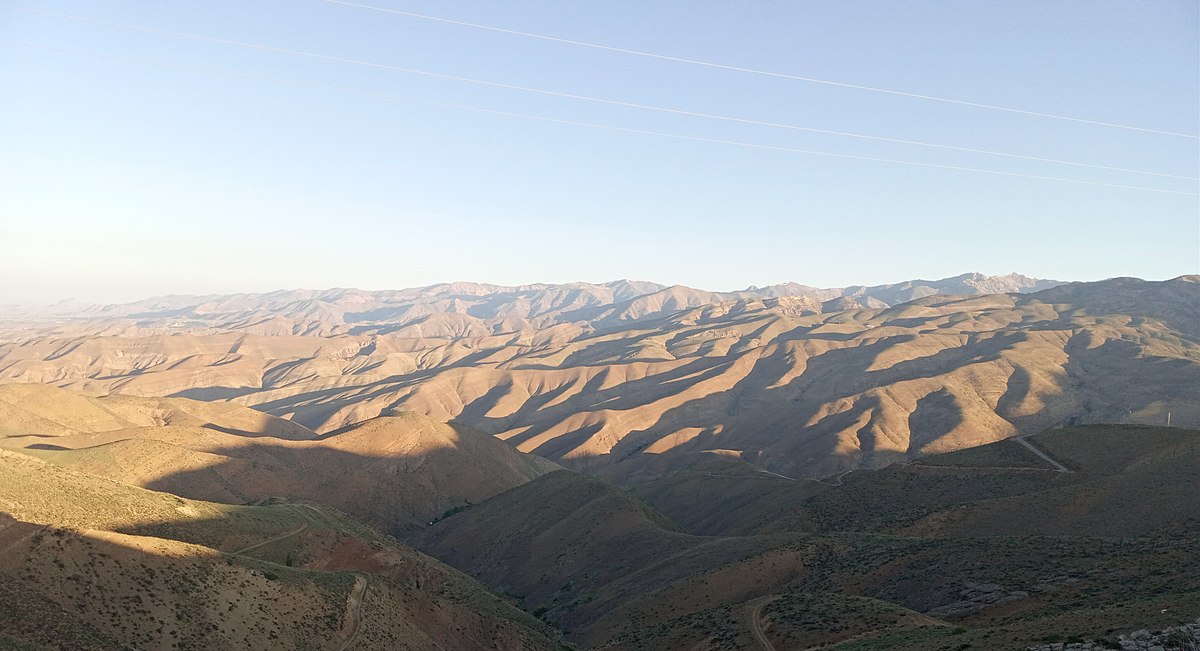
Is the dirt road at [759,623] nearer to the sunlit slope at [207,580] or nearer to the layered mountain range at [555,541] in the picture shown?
the layered mountain range at [555,541]

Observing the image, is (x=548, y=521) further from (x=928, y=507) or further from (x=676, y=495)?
(x=928, y=507)

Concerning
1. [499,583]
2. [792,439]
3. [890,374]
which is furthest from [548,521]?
[890,374]

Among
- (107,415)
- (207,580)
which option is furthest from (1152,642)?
(107,415)

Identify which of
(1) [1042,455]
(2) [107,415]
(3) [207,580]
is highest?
(1) [1042,455]

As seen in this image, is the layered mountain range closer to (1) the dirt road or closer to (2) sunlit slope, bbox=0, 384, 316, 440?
(1) the dirt road

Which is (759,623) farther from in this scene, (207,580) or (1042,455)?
(1042,455)

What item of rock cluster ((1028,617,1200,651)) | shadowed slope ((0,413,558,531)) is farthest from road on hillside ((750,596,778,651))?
shadowed slope ((0,413,558,531))
